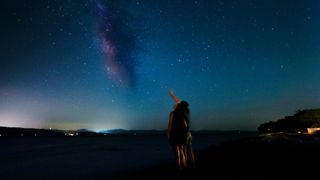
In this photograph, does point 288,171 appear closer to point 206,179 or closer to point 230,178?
point 230,178

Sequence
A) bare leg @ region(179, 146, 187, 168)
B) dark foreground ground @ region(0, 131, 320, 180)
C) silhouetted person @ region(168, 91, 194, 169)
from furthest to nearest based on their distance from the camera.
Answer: bare leg @ region(179, 146, 187, 168) → silhouetted person @ region(168, 91, 194, 169) → dark foreground ground @ region(0, 131, 320, 180)

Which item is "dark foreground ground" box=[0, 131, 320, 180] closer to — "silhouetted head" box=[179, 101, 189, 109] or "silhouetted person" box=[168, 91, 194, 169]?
"silhouetted person" box=[168, 91, 194, 169]

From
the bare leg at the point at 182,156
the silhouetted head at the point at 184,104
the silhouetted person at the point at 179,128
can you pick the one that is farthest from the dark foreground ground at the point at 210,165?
the silhouetted head at the point at 184,104

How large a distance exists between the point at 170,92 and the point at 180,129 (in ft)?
4.36

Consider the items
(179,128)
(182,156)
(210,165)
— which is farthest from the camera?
(210,165)

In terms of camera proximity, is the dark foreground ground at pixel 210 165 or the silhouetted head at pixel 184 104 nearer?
the dark foreground ground at pixel 210 165

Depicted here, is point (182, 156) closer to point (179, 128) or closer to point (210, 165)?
point (179, 128)

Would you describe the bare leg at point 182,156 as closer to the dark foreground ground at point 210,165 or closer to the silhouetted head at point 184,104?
the dark foreground ground at point 210,165

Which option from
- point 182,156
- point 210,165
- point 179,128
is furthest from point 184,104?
point 210,165

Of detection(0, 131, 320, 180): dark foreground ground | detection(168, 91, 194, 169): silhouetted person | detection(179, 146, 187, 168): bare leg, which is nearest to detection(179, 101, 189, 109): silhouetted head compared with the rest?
detection(168, 91, 194, 169): silhouetted person

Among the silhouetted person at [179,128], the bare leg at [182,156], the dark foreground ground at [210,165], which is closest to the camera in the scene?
the dark foreground ground at [210,165]

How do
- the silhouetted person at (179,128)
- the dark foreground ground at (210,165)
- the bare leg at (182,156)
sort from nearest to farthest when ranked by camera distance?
the dark foreground ground at (210,165)
the silhouetted person at (179,128)
the bare leg at (182,156)

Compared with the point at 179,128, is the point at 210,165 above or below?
below

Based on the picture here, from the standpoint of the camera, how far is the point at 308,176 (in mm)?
6504
